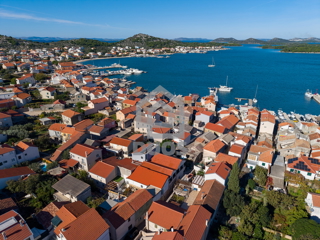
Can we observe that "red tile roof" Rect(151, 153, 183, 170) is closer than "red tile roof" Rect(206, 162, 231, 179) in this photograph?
No

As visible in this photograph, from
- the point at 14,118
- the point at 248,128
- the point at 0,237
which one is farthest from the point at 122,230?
the point at 14,118

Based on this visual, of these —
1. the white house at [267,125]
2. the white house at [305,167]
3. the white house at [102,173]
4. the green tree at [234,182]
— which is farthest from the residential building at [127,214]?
the white house at [267,125]

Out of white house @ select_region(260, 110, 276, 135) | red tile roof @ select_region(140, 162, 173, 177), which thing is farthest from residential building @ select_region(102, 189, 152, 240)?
white house @ select_region(260, 110, 276, 135)

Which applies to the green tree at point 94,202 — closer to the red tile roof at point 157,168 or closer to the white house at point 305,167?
the red tile roof at point 157,168

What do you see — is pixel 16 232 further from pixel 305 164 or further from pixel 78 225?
pixel 305 164

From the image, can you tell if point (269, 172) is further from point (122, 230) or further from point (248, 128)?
point (122, 230)

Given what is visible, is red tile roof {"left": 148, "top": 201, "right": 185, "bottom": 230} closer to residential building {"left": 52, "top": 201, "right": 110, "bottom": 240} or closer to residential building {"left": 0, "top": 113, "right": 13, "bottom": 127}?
residential building {"left": 52, "top": 201, "right": 110, "bottom": 240}
